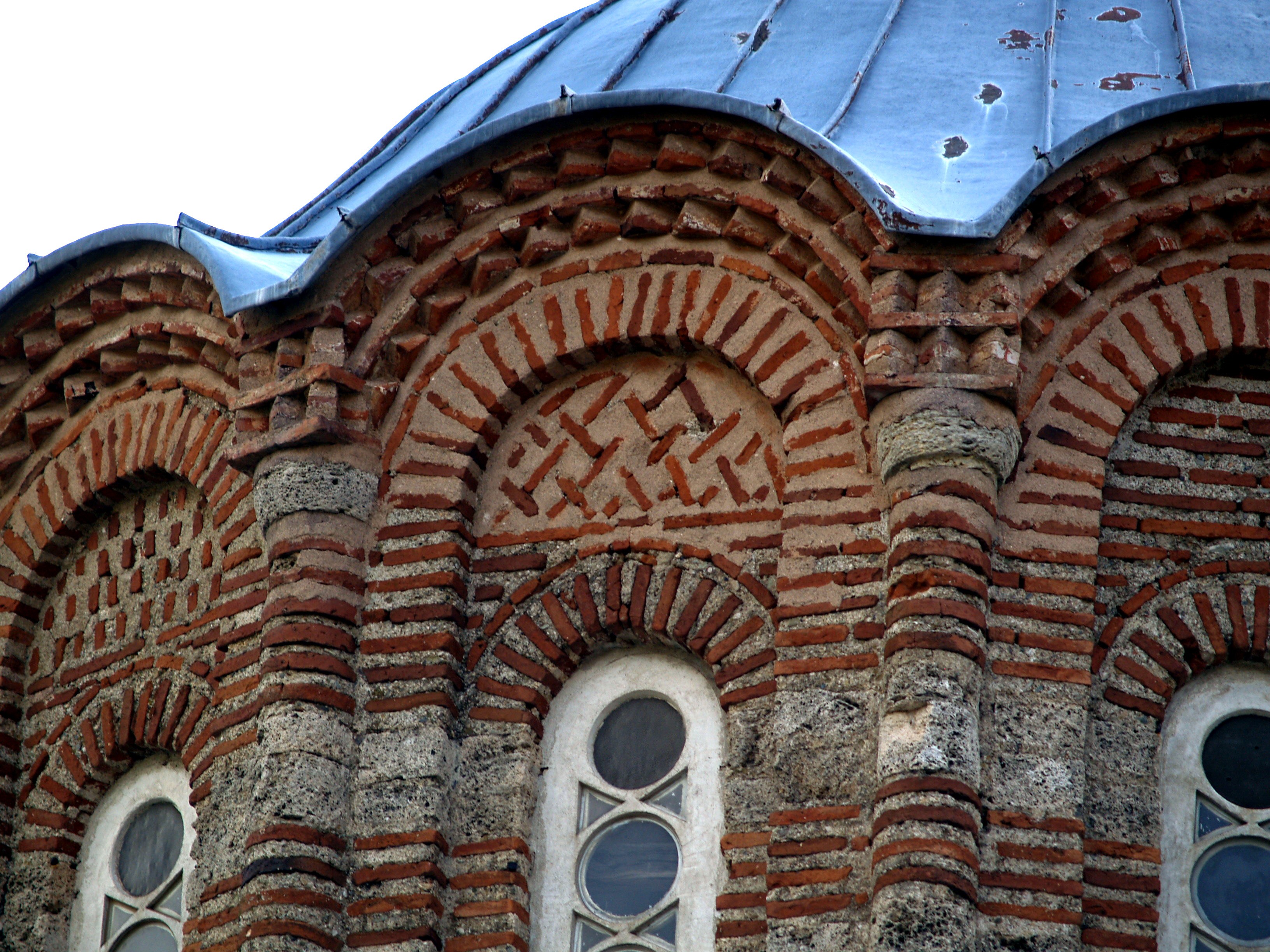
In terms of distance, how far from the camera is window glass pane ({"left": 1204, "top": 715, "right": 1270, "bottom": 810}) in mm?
7316

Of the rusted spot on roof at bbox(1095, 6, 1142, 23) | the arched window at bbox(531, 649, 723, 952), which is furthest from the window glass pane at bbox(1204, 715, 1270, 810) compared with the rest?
the rusted spot on roof at bbox(1095, 6, 1142, 23)

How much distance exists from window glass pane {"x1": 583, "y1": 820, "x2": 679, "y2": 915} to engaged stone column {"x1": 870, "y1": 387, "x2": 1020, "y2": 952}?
97cm

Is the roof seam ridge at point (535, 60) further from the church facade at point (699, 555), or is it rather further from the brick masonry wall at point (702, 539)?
the brick masonry wall at point (702, 539)

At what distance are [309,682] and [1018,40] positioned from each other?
4.28 meters

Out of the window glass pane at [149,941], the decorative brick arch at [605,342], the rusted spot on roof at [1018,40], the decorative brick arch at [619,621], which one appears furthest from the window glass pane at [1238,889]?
A: the window glass pane at [149,941]

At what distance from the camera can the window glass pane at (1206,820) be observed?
726 cm

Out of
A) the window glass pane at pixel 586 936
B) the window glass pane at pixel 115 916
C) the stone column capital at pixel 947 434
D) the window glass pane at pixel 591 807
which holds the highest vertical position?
the stone column capital at pixel 947 434

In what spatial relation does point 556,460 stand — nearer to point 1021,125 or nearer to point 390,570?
point 390,570

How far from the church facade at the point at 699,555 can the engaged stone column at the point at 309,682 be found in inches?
0.6

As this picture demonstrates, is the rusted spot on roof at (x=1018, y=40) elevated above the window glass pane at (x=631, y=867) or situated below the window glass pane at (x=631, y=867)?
above

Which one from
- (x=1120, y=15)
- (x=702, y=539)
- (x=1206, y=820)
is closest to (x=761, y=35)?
(x=1120, y=15)

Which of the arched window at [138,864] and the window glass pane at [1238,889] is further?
the arched window at [138,864]

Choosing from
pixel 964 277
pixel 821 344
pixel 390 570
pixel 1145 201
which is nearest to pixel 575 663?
pixel 390 570

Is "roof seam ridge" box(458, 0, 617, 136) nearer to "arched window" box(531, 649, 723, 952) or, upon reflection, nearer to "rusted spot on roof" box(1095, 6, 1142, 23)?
"rusted spot on roof" box(1095, 6, 1142, 23)
